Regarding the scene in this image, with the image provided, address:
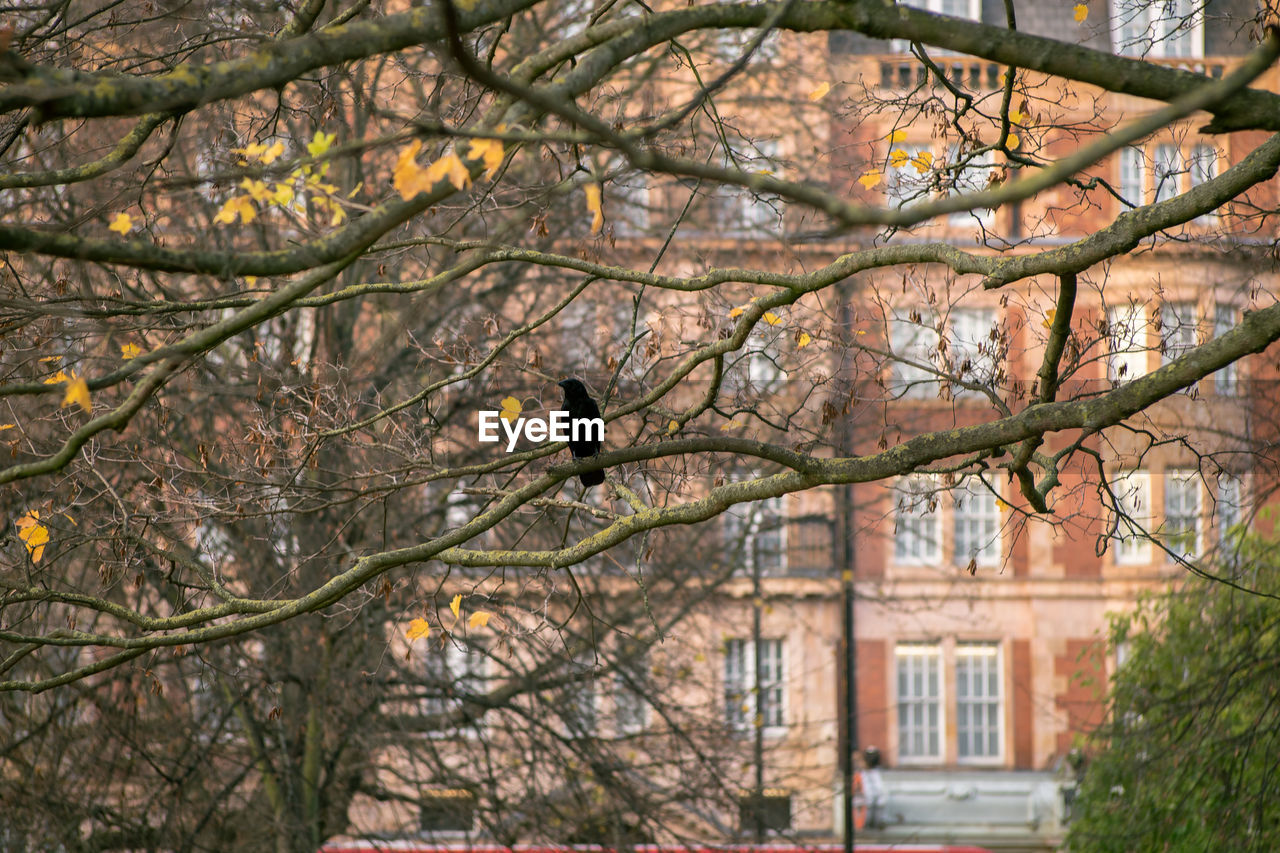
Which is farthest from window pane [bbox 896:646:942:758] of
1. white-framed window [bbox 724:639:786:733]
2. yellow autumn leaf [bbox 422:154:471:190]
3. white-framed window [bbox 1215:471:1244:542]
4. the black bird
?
yellow autumn leaf [bbox 422:154:471:190]

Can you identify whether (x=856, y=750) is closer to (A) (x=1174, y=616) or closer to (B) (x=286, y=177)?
(A) (x=1174, y=616)

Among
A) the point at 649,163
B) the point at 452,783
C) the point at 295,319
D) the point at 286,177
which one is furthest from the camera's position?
the point at 295,319

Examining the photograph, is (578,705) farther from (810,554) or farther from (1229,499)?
(810,554)

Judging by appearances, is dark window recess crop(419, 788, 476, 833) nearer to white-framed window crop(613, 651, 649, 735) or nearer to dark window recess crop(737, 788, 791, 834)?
white-framed window crop(613, 651, 649, 735)

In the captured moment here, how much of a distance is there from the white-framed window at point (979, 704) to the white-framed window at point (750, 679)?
355 centimetres

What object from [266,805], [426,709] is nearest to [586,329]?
[426,709]

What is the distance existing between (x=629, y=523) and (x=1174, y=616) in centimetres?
732

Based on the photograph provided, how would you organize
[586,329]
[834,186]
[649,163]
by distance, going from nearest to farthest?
[649,163], [586,329], [834,186]

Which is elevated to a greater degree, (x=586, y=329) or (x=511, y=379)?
(x=586, y=329)

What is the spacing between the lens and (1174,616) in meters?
10.8

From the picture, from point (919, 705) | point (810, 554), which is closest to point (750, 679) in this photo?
point (810, 554)

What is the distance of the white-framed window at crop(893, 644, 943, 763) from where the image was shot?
25.0 metres

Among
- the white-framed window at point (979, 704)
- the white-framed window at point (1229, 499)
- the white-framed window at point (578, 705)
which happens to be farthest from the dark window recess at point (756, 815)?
the white-framed window at point (979, 704)

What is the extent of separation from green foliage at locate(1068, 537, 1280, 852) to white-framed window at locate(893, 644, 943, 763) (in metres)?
13.4
